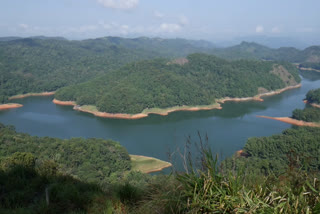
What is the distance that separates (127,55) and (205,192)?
319ft

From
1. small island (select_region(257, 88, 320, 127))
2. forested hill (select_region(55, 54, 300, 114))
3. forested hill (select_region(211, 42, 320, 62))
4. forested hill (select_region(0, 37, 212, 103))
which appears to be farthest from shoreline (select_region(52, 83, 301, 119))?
forested hill (select_region(211, 42, 320, 62))

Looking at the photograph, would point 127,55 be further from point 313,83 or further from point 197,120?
point 197,120

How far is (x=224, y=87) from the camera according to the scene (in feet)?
169

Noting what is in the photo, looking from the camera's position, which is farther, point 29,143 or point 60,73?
point 60,73

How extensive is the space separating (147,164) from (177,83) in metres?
29.1

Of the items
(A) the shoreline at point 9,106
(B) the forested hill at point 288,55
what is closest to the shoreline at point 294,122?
(A) the shoreline at point 9,106

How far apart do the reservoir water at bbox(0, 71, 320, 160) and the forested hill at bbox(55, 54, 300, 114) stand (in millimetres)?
3565

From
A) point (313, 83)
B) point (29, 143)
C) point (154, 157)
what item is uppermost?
point (313, 83)

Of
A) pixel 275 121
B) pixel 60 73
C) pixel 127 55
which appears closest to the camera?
pixel 275 121

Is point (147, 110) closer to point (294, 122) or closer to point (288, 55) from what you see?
point (294, 122)

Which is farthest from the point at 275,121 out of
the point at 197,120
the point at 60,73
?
the point at 60,73

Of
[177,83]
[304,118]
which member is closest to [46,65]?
[177,83]

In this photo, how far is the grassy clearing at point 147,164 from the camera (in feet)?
63.9

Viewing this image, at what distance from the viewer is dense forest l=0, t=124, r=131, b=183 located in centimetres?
1747
